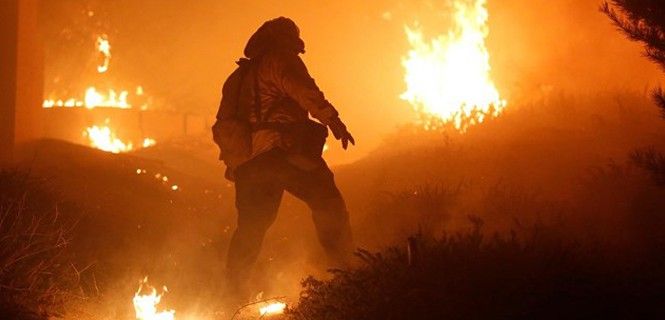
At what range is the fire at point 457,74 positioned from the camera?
11.4m

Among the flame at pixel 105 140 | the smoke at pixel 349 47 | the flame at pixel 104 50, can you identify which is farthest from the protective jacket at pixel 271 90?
the flame at pixel 104 50

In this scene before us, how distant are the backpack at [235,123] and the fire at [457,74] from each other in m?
5.90

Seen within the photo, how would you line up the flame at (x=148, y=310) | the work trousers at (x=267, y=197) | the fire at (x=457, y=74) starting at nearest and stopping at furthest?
the flame at (x=148, y=310) → the work trousers at (x=267, y=197) → the fire at (x=457, y=74)

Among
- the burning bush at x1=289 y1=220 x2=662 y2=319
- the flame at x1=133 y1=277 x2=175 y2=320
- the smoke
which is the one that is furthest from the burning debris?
the burning bush at x1=289 y1=220 x2=662 y2=319

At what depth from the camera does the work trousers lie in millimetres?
4898

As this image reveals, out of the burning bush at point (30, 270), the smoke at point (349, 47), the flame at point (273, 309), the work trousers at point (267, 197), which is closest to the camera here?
the burning bush at point (30, 270)

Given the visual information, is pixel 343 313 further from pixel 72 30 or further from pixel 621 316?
pixel 72 30

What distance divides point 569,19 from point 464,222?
20.2ft

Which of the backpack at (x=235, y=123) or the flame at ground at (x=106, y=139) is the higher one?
the backpack at (x=235, y=123)

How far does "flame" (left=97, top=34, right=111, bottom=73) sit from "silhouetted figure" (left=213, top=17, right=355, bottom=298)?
1991cm

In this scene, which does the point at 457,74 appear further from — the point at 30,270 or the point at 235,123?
the point at 30,270

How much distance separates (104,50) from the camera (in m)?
23.8

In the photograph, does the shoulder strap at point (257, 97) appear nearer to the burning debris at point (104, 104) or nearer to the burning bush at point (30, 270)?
the burning bush at point (30, 270)

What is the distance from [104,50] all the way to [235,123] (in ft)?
67.3
